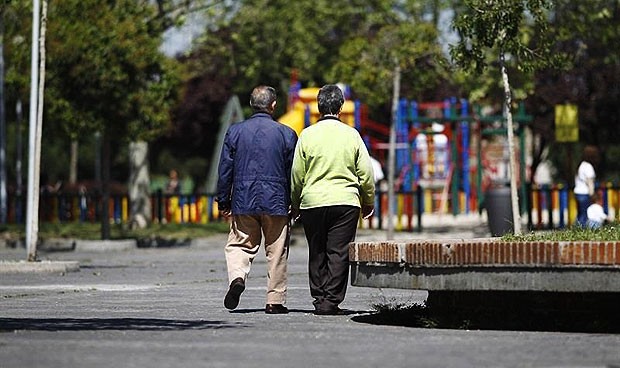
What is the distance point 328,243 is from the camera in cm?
1301

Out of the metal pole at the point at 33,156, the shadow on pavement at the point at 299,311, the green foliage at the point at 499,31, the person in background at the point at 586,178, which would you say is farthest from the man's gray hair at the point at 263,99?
the person in background at the point at 586,178

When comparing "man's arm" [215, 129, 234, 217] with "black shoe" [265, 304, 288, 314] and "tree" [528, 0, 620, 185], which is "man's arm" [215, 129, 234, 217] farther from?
"tree" [528, 0, 620, 185]

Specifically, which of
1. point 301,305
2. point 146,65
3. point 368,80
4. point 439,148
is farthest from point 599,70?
point 301,305

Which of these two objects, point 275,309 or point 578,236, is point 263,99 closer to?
point 275,309

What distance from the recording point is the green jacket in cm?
1307

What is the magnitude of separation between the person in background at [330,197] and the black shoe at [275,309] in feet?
0.87

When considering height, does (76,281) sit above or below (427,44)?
below

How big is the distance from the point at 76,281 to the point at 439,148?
101ft

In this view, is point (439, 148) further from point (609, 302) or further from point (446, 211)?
point (609, 302)

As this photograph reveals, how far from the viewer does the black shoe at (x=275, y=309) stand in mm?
13039

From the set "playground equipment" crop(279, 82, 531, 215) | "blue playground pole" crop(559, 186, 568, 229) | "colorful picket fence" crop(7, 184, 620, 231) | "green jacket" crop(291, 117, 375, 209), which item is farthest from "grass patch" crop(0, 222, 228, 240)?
"green jacket" crop(291, 117, 375, 209)

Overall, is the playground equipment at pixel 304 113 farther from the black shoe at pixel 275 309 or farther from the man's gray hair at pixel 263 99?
the black shoe at pixel 275 309

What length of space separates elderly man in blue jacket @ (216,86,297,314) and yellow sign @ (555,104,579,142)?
19942mm

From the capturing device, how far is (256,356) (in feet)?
29.6
